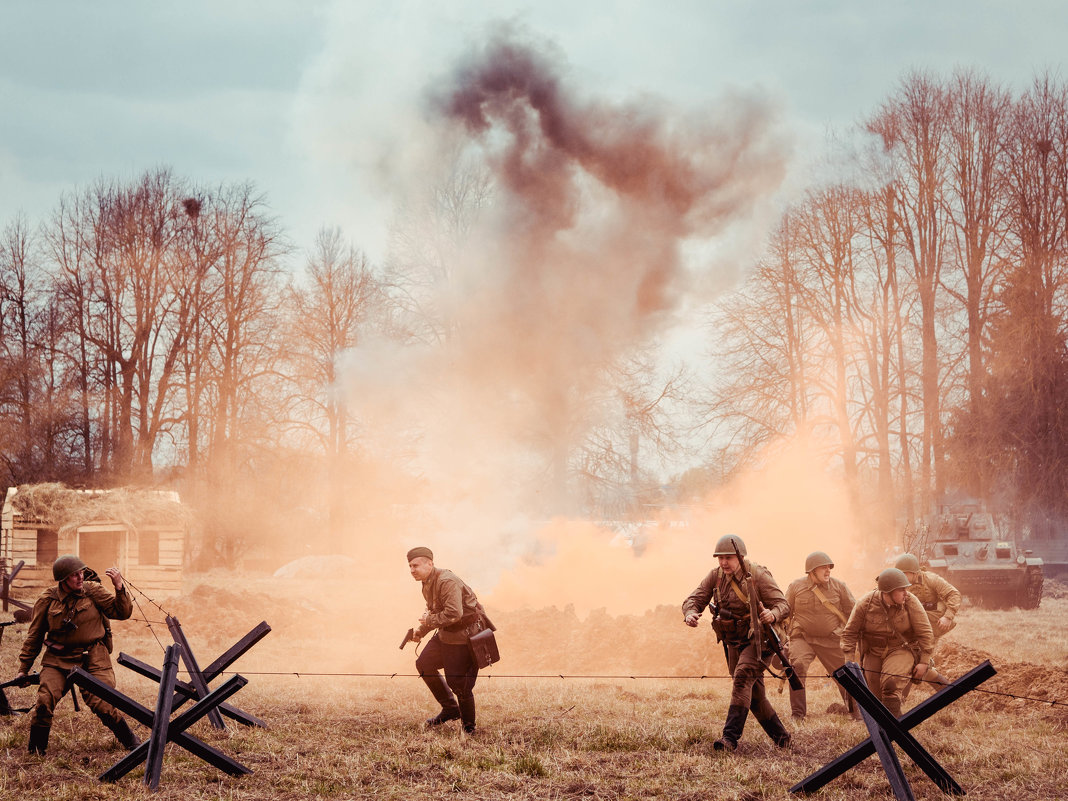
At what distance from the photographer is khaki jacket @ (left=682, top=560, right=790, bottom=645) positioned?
822 centimetres

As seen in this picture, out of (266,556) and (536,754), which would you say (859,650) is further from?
(266,556)

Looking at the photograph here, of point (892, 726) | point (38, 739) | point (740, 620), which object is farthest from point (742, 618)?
point (38, 739)

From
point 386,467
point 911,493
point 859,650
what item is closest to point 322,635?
point 859,650

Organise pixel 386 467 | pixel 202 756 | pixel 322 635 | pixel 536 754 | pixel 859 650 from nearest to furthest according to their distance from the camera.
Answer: pixel 202 756, pixel 536 754, pixel 859 650, pixel 322 635, pixel 386 467

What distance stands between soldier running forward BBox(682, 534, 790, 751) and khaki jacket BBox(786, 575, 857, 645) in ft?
6.39

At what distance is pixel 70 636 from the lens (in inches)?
324

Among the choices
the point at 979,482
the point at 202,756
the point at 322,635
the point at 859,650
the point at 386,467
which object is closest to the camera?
the point at 202,756

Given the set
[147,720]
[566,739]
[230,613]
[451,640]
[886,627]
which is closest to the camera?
[147,720]

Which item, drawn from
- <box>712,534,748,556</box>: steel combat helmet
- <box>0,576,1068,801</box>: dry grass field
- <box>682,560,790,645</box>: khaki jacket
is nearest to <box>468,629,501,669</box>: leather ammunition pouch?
<box>0,576,1068,801</box>: dry grass field

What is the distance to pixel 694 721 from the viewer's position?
9391 millimetres

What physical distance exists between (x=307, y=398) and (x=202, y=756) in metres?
29.2

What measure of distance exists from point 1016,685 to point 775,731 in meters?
4.40

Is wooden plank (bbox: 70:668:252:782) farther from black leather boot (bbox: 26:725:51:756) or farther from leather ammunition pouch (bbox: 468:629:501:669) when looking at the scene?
leather ammunition pouch (bbox: 468:629:501:669)

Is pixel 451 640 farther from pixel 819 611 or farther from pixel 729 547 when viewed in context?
pixel 819 611
